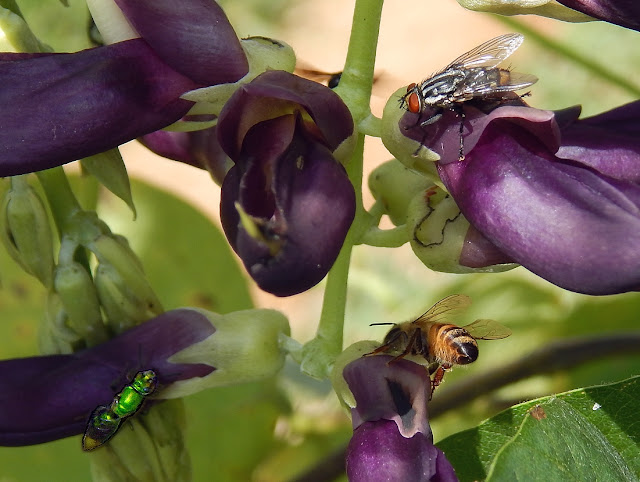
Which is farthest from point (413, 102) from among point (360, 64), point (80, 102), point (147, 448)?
point (147, 448)

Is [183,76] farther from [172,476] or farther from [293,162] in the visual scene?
[172,476]

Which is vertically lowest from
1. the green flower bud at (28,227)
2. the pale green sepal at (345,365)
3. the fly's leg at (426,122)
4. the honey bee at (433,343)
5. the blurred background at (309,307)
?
the blurred background at (309,307)

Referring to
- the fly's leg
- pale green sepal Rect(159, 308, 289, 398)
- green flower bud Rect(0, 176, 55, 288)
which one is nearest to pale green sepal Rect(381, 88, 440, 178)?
the fly's leg

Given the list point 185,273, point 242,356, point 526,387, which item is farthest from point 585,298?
point 242,356

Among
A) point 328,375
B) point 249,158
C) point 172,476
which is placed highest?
point 249,158

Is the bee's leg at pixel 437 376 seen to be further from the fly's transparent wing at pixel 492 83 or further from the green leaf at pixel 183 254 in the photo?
the green leaf at pixel 183 254

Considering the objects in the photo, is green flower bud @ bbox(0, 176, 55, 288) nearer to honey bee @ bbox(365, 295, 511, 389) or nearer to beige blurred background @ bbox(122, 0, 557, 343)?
honey bee @ bbox(365, 295, 511, 389)

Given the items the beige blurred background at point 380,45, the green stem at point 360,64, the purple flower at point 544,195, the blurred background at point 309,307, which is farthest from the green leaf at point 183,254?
the purple flower at point 544,195
